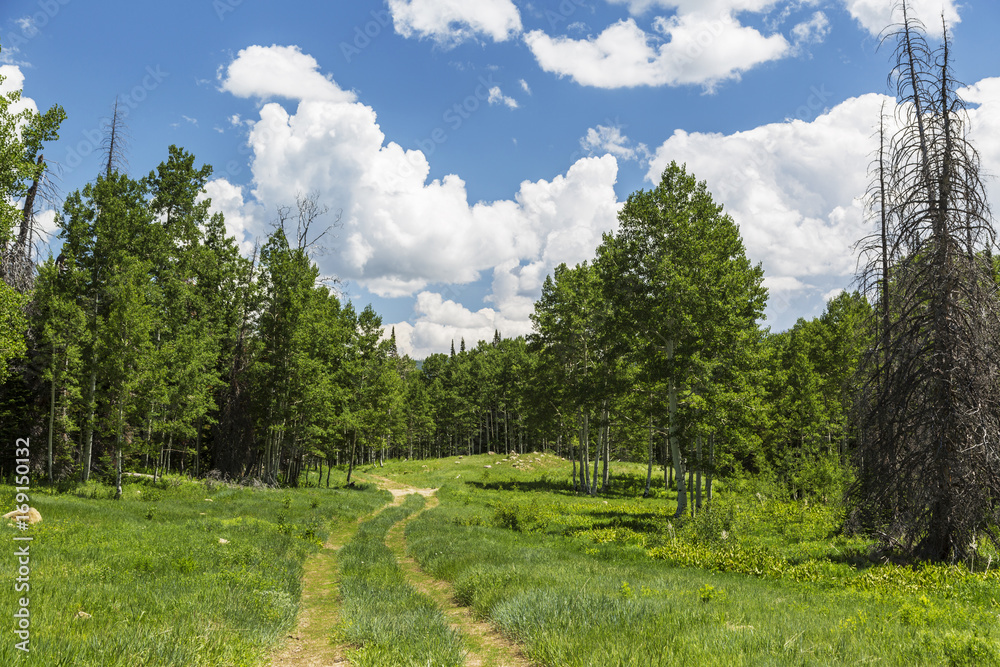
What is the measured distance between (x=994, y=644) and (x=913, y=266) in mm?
10543

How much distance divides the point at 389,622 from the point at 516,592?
8.11ft

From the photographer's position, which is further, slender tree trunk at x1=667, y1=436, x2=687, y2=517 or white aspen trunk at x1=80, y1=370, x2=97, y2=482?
white aspen trunk at x1=80, y1=370, x2=97, y2=482

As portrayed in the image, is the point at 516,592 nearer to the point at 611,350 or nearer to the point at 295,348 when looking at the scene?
the point at 611,350

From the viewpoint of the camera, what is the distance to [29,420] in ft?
84.0

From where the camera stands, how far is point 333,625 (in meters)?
8.07

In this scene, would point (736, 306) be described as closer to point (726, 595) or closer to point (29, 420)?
point (726, 595)

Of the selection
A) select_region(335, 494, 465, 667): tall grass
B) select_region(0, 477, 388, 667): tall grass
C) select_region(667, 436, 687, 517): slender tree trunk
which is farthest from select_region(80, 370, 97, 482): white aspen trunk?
select_region(667, 436, 687, 517): slender tree trunk

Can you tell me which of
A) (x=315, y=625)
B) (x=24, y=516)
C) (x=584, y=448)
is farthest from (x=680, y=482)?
(x=24, y=516)

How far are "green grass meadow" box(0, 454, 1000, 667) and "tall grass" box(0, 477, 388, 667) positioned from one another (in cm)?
4

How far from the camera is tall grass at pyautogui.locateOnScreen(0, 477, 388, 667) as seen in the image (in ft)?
16.9

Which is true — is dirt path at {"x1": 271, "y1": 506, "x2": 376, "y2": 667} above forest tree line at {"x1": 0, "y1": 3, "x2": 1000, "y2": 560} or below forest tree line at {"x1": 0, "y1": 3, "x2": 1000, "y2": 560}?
below

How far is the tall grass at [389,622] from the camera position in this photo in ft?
19.4

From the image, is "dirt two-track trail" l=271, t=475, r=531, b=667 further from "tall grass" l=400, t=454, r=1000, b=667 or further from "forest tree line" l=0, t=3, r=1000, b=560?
"forest tree line" l=0, t=3, r=1000, b=560

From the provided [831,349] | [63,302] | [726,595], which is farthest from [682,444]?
[63,302]
